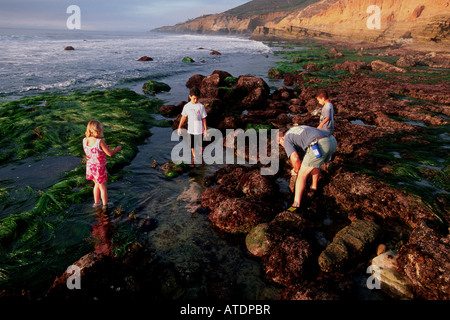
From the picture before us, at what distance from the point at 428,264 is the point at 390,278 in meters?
0.56

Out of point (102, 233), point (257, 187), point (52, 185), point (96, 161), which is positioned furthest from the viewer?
point (52, 185)

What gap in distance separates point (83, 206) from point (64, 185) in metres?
1.15

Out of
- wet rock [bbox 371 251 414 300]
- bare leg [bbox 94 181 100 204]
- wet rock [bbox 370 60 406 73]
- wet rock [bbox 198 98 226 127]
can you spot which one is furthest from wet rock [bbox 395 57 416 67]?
bare leg [bbox 94 181 100 204]

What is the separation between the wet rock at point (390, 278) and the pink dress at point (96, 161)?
5.37 m

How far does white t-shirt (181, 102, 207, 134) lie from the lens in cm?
709

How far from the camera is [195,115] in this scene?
23.4 feet

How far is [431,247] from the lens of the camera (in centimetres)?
375

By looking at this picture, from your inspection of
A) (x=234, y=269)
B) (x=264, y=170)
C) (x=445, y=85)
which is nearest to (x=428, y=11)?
(x=445, y=85)

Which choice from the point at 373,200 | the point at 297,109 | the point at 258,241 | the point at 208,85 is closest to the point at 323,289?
the point at 258,241

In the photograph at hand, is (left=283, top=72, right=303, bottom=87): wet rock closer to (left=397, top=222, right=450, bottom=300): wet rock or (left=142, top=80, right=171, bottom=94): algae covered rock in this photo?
(left=142, top=80, right=171, bottom=94): algae covered rock

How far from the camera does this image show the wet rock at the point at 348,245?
13.0 ft

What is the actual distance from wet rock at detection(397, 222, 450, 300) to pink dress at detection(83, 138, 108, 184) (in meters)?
5.73

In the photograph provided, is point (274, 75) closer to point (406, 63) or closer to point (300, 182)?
point (406, 63)
